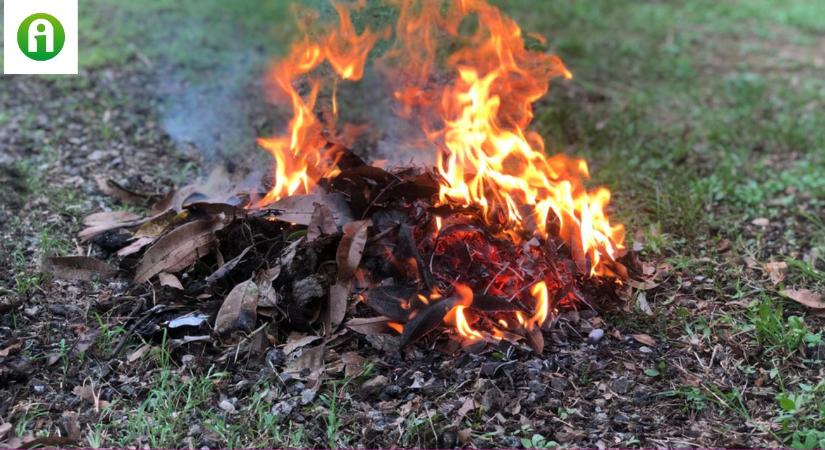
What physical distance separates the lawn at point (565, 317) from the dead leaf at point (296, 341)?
9cm

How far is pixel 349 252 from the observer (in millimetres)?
3414

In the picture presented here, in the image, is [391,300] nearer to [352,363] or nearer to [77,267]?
[352,363]

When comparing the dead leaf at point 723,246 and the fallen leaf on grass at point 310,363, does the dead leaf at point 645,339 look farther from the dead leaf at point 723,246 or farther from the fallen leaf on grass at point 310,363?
the fallen leaf on grass at point 310,363

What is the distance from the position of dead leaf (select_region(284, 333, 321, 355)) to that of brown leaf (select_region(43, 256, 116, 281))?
0.98 m

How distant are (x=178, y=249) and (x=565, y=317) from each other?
1.68 meters

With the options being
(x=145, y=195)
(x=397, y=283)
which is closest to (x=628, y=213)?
(x=397, y=283)

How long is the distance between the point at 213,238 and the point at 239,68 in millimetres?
3478

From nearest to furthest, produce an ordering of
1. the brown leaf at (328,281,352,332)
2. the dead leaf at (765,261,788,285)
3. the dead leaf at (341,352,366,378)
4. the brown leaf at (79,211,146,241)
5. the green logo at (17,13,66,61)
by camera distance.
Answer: the dead leaf at (341,352,366,378)
the brown leaf at (328,281,352,332)
the dead leaf at (765,261,788,285)
the brown leaf at (79,211,146,241)
the green logo at (17,13,66,61)

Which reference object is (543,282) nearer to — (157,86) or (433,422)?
(433,422)

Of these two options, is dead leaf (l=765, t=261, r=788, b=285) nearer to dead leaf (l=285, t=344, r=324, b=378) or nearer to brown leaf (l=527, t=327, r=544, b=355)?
brown leaf (l=527, t=327, r=544, b=355)

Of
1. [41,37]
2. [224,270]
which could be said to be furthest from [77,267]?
[41,37]

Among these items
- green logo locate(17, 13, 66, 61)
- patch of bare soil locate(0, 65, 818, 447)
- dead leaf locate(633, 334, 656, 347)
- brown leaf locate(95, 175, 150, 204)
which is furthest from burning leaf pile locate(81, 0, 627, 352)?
green logo locate(17, 13, 66, 61)

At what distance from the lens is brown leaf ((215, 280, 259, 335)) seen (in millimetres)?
3277

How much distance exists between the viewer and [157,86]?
21.0 feet
